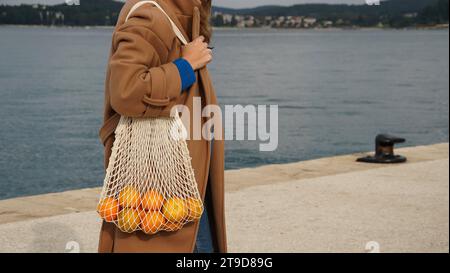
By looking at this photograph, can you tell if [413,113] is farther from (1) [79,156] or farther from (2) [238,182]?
(2) [238,182]

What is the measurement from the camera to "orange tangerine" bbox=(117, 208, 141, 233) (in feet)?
12.3

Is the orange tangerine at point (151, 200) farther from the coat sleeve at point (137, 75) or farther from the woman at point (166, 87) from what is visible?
the coat sleeve at point (137, 75)

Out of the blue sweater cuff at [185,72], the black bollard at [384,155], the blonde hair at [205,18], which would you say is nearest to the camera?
the blue sweater cuff at [185,72]

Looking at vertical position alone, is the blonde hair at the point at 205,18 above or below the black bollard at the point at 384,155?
above

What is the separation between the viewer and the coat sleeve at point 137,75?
3619 millimetres

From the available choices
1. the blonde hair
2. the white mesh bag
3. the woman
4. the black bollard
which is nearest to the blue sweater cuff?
the woman

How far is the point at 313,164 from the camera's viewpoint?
11156mm

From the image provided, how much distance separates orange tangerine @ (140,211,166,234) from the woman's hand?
1.87 feet

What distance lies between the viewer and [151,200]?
3775 mm

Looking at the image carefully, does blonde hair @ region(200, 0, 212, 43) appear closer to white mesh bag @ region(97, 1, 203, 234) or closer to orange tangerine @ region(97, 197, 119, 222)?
white mesh bag @ region(97, 1, 203, 234)

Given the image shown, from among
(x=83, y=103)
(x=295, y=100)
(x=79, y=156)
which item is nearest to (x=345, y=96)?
(x=295, y=100)

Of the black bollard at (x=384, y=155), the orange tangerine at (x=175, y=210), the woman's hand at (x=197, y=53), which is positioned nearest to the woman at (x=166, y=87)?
the woman's hand at (x=197, y=53)

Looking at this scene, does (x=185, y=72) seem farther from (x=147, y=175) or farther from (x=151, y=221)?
(x=151, y=221)
